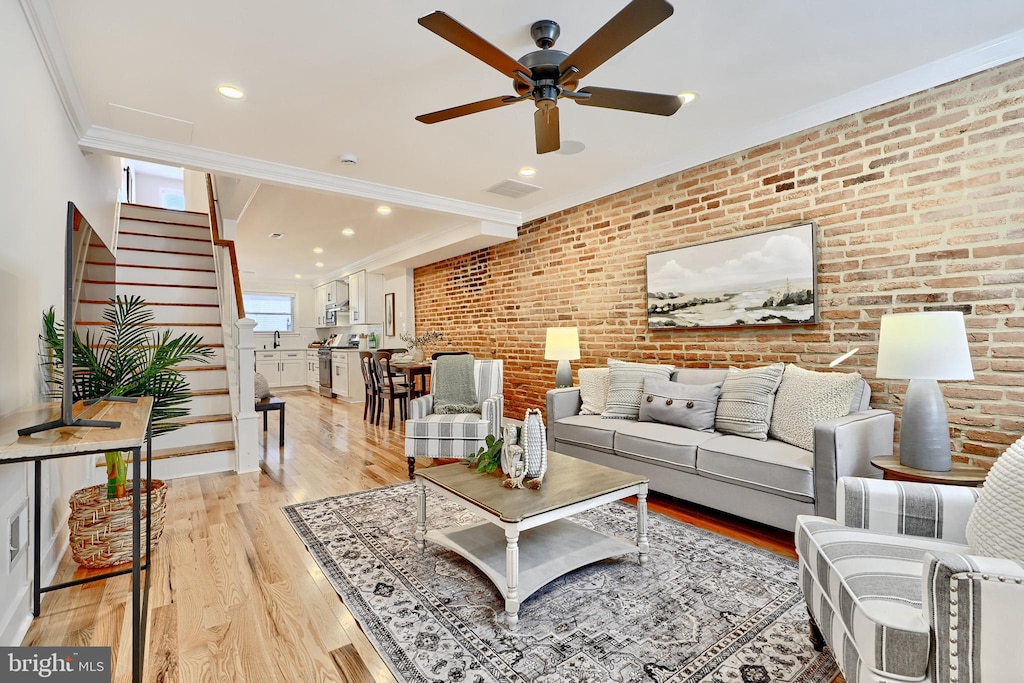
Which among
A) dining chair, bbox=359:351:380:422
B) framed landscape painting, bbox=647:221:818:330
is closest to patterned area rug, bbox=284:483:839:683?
framed landscape painting, bbox=647:221:818:330

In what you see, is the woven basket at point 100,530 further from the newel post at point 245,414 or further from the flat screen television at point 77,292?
the newel post at point 245,414

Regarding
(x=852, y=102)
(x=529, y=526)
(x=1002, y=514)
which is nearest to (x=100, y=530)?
(x=529, y=526)

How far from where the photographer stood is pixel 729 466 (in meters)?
2.68

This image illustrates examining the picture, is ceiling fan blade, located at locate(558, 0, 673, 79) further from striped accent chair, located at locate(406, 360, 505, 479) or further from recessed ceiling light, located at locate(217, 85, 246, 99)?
striped accent chair, located at locate(406, 360, 505, 479)

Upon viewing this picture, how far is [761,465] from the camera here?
2.55 meters

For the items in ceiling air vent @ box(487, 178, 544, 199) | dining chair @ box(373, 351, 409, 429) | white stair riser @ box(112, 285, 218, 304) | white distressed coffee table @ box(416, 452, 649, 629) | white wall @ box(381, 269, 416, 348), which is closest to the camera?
white distressed coffee table @ box(416, 452, 649, 629)

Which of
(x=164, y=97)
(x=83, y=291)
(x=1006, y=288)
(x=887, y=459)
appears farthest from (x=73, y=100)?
(x=1006, y=288)

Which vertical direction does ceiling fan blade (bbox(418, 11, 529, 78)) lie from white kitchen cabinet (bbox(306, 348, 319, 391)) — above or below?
above

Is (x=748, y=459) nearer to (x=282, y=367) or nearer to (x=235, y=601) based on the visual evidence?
(x=235, y=601)

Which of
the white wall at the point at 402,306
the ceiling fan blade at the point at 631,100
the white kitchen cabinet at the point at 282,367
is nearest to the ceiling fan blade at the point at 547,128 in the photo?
the ceiling fan blade at the point at 631,100

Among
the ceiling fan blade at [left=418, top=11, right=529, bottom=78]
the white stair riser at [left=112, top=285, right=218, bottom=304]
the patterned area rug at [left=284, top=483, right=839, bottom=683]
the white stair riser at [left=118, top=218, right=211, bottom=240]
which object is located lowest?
the patterned area rug at [left=284, top=483, right=839, bottom=683]

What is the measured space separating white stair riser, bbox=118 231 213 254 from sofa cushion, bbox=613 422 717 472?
17.2 ft

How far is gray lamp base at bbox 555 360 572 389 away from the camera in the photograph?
443 cm

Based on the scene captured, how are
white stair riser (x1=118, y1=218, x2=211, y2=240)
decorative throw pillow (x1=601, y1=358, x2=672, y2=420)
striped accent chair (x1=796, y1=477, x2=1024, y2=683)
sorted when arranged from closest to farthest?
striped accent chair (x1=796, y1=477, x2=1024, y2=683), decorative throw pillow (x1=601, y1=358, x2=672, y2=420), white stair riser (x1=118, y1=218, x2=211, y2=240)
